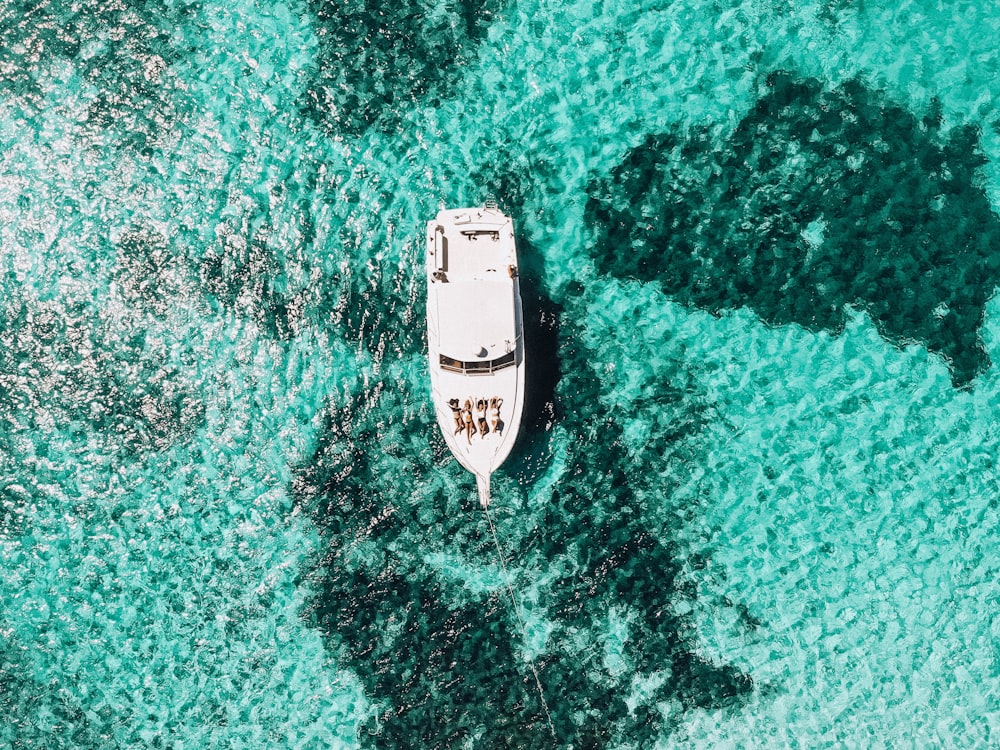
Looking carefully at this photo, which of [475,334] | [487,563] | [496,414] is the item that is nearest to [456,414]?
[496,414]

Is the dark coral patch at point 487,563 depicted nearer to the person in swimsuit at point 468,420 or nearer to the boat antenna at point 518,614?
the boat antenna at point 518,614

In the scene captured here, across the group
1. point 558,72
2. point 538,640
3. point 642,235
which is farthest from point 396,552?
point 558,72

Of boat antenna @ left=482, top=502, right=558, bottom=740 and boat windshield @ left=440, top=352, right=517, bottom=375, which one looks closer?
boat windshield @ left=440, top=352, right=517, bottom=375

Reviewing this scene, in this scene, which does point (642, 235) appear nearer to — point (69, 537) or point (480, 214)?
point (480, 214)

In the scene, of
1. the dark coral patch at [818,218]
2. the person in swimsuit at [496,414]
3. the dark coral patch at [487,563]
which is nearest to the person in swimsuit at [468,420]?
the person in swimsuit at [496,414]

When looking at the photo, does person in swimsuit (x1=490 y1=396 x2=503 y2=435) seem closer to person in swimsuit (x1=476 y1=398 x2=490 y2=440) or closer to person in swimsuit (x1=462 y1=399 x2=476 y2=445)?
person in swimsuit (x1=476 y1=398 x2=490 y2=440)

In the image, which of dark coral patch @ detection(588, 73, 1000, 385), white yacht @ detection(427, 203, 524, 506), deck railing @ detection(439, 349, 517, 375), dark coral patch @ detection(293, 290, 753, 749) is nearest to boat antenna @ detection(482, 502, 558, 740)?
dark coral patch @ detection(293, 290, 753, 749)

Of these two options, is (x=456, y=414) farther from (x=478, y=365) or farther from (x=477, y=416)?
(x=478, y=365)
